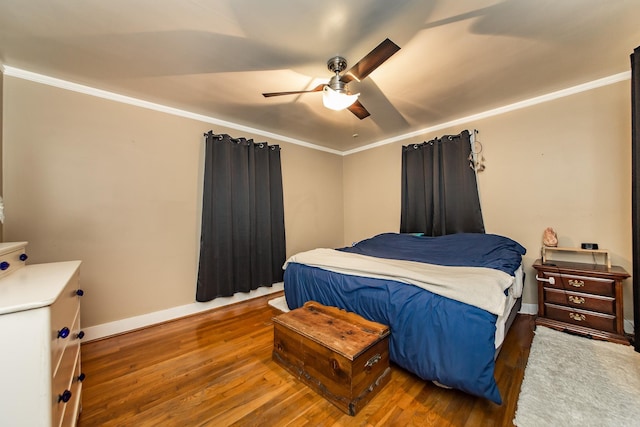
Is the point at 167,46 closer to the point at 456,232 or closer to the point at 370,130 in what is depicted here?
the point at 370,130

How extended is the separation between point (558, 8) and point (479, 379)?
2.35m

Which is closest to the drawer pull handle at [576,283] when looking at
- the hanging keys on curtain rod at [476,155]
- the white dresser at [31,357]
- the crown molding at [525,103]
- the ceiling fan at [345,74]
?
the hanging keys on curtain rod at [476,155]

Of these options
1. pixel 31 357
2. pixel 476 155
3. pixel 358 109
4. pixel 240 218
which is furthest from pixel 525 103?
pixel 31 357

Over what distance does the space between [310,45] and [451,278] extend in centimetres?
200

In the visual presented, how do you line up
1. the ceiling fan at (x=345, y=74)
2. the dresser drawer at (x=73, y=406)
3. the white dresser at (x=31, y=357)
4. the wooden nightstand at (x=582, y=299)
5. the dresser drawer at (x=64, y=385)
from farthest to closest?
the wooden nightstand at (x=582, y=299), the ceiling fan at (x=345, y=74), the dresser drawer at (x=73, y=406), the dresser drawer at (x=64, y=385), the white dresser at (x=31, y=357)

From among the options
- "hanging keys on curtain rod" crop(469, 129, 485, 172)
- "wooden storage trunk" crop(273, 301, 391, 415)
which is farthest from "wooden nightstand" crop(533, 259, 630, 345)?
"wooden storage trunk" crop(273, 301, 391, 415)

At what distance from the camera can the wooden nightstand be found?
210 centimetres

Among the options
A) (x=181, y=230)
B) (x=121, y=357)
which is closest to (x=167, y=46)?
(x=181, y=230)

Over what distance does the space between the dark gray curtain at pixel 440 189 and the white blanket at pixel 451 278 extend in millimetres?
1302

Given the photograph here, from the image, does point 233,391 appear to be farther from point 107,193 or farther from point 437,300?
point 107,193

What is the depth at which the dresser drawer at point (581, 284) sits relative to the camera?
2.13 metres

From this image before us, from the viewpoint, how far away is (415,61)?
6.64 ft

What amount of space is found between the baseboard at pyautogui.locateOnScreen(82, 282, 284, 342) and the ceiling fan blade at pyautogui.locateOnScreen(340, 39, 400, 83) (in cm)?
294

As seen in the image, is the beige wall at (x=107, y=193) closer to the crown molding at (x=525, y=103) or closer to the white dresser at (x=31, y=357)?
the white dresser at (x=31, y=357)
